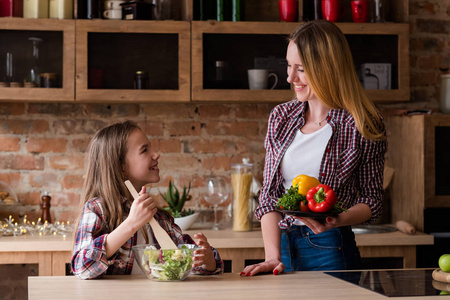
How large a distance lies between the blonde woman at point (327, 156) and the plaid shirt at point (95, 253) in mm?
270

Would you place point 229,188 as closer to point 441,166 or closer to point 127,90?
point 127,90

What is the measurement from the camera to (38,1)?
3.20 m

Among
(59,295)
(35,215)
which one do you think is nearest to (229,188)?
(35,215)

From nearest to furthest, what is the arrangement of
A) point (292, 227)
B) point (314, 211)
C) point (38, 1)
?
point (314, 211)
point (292, 227)
point (38, 1)

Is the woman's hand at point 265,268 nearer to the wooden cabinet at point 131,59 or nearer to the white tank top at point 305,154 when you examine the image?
the white tank top at point 305,154

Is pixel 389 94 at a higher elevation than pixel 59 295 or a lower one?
higher

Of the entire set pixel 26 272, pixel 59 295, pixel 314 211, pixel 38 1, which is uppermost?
pixel 38 1

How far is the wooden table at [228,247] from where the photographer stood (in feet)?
9.55

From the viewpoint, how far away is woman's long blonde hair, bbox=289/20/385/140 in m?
2.06

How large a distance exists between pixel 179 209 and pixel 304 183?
1.47 m

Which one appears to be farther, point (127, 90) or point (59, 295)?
point (127, 90)

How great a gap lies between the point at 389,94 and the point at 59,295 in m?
2.29

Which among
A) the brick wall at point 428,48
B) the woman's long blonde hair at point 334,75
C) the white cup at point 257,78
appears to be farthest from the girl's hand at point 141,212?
the brick wall at point 428,48

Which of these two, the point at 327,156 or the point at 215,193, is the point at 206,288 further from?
the point at 215,193
